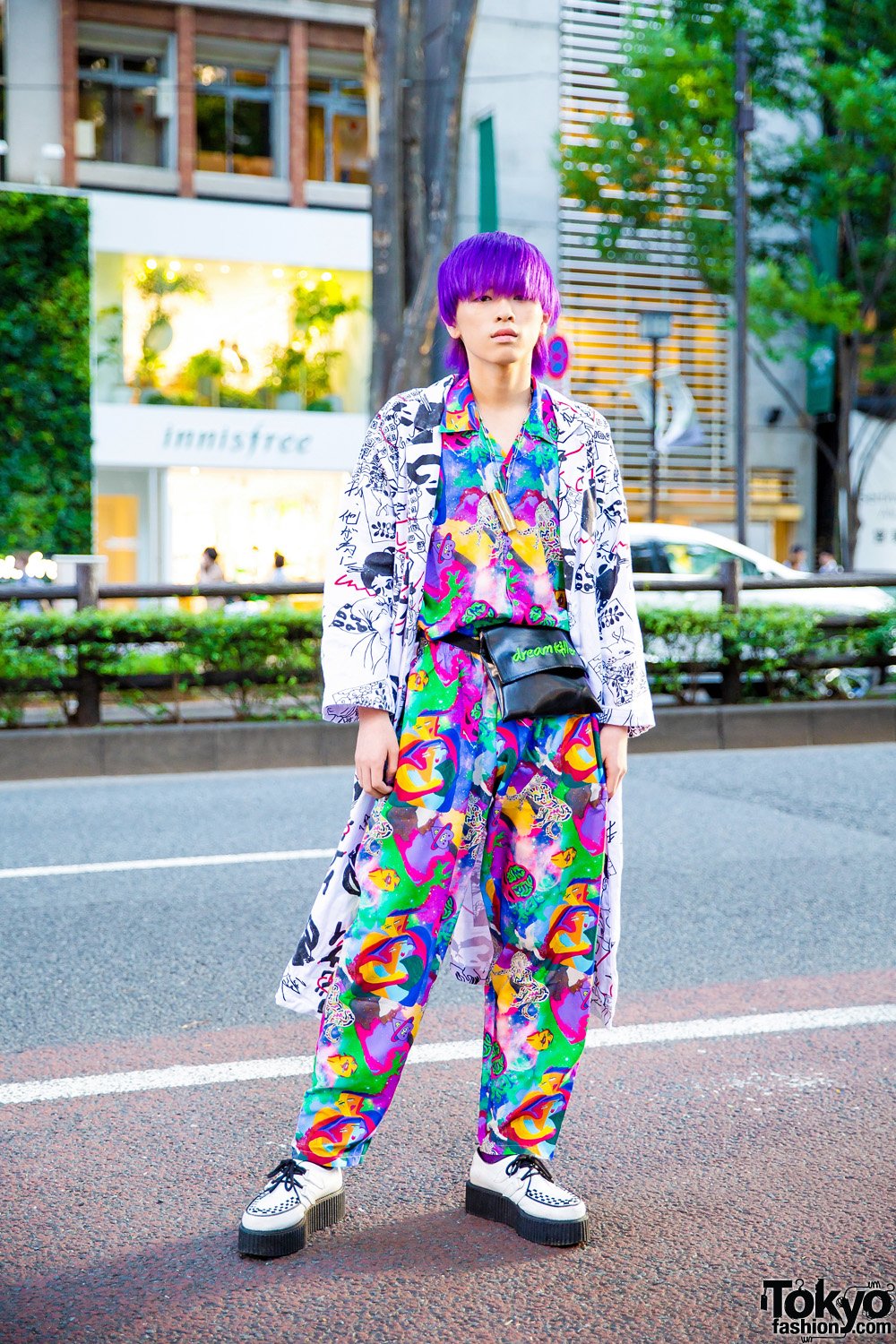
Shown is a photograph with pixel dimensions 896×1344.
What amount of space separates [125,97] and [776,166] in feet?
34.9

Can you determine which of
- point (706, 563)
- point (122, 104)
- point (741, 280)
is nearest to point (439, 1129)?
point (706, 563)

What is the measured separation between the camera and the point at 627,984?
439cm

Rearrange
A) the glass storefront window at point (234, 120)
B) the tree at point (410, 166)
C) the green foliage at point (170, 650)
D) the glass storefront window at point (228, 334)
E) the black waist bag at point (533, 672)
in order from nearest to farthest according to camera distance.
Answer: the black waist bag at point (533, 672) → the green foliage at point (170, 650) → the tree at point (410, 166) → the glass storefront window at point (228, 334) → the glass storefront window at point (234, 120)

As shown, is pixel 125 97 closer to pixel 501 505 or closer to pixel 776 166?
pixel 776 166

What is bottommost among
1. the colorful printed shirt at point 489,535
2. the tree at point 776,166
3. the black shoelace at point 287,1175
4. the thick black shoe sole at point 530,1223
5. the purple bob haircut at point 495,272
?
the thick black shoe sole at point 530,1223

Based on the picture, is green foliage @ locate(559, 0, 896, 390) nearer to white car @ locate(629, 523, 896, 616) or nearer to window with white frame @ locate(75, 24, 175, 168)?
window with white frame @ locate(75, 24, 175, 168)

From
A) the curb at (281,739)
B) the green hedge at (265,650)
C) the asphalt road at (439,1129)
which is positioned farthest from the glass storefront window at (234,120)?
the asphalt road at (439,1129)

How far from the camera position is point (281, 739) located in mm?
9883

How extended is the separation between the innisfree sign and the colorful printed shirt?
65.7ft

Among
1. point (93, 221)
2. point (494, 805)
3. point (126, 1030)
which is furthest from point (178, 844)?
point (93, 221)

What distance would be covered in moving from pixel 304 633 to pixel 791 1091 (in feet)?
23.9

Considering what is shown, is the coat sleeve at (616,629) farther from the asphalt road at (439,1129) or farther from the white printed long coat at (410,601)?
the asphalt road at (439,1129)

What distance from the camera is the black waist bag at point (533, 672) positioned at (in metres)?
2.53

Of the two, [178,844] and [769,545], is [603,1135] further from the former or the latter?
[769,545]
